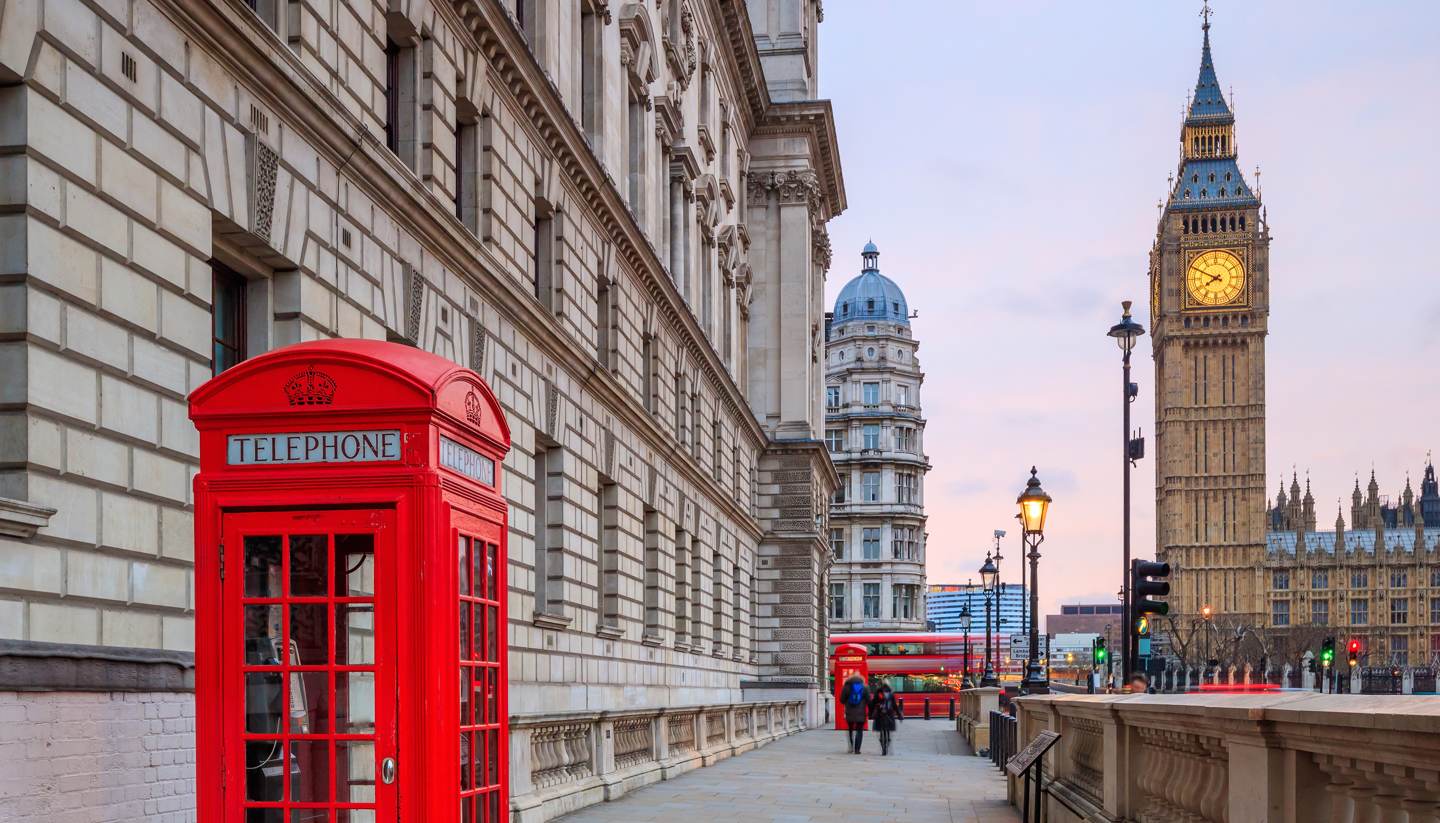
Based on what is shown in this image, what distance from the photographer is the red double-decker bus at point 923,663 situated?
72.7m

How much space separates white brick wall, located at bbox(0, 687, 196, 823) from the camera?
8891 mm

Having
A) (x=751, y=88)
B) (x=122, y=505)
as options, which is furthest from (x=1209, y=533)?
(x=122, y=505)

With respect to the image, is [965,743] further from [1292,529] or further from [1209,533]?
[1292,529]

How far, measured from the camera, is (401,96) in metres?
18.0

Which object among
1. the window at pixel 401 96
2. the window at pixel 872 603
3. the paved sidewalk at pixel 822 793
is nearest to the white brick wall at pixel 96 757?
the paved sidewalk at pixel 822 793

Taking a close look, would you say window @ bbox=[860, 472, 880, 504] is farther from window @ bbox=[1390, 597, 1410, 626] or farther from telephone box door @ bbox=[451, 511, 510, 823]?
telephone box door @ bbox=[451, 511, 510, 823]

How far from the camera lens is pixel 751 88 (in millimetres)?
50031

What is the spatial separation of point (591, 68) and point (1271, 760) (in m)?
22.8

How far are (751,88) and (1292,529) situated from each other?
151m

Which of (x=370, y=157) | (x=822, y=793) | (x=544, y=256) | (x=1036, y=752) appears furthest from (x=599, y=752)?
(x=370, y=157)

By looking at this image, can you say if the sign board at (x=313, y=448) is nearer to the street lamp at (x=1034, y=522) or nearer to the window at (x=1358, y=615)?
the street lamp at (x=1034, y=522)

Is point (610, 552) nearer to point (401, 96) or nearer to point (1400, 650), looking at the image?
point (401, 96)

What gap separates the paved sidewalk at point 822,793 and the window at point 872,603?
73.9 m

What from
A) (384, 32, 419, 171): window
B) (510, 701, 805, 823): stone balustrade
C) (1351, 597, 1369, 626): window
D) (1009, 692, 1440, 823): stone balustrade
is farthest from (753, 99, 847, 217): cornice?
(1351, 597, 1369, 626): window
